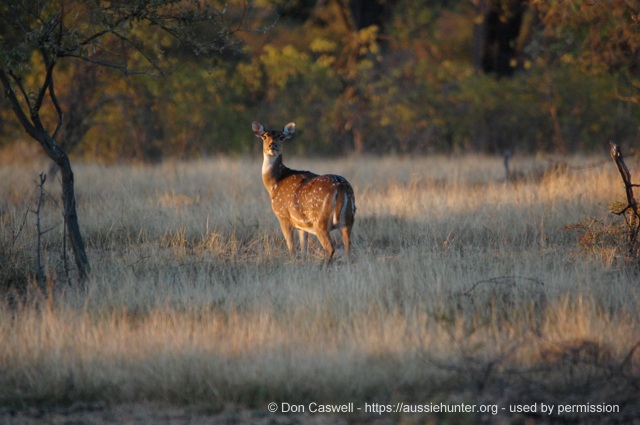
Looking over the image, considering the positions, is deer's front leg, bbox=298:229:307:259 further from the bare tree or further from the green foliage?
the green foliage

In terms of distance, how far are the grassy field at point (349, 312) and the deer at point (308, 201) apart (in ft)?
1.21

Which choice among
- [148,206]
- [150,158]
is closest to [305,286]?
[148,206]

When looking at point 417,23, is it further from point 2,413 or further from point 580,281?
point 2,413

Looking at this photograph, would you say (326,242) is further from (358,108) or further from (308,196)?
(358,108)

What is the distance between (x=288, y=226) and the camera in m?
10.7

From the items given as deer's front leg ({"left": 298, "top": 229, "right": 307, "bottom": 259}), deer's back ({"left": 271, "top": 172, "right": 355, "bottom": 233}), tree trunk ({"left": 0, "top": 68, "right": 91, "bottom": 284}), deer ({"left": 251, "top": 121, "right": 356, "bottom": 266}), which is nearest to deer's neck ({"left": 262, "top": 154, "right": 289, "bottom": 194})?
deer ({"left": 251, "top": 121, "right": 356, "bottom": 266})

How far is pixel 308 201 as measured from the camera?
33.1 feet

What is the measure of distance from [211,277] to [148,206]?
13.3 ft

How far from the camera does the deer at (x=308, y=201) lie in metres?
9.85

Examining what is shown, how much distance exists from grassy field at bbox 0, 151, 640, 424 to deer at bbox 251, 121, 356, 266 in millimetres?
→ 370

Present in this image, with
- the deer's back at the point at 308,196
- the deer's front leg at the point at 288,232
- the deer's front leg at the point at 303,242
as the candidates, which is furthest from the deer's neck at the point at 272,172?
the deer's front leg at the point at 303,242

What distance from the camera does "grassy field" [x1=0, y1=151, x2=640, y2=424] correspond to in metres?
6.19

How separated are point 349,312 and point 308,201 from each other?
261cm

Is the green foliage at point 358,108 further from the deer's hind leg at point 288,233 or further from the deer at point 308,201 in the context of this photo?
the deer's hind leg at point 288,233
